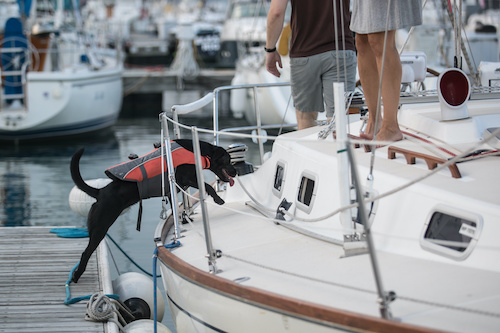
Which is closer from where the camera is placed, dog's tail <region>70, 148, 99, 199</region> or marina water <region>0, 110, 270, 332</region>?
dog's tail <region>70, 148, 99, 199</region>

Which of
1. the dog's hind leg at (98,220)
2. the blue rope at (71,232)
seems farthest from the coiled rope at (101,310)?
the blue rope at (71,232)

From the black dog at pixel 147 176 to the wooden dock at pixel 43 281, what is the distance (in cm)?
62

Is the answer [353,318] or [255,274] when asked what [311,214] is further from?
[353,318]

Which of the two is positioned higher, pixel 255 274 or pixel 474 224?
pixel 474 224

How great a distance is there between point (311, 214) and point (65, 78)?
1106 centimetres

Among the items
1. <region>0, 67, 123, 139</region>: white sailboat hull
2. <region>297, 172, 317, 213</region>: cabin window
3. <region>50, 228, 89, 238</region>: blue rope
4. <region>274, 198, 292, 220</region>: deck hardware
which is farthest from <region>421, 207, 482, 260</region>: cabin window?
<region>0, 67, 123, 139</region>: white sailboat hull

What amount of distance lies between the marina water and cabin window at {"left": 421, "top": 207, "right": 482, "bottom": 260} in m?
2.42

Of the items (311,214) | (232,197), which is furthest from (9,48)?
(311,214)

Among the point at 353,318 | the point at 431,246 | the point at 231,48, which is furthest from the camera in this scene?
the point at 231,48

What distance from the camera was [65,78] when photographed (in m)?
14.1

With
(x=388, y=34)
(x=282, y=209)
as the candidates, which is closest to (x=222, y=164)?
(x=282, y=209)

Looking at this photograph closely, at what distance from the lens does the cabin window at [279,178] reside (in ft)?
14.5

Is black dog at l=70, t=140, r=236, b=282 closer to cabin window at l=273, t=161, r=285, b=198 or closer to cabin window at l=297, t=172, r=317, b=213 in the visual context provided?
cabin window at l=273, t=161, r=285, b=198

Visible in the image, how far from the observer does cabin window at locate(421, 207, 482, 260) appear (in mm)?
3107
